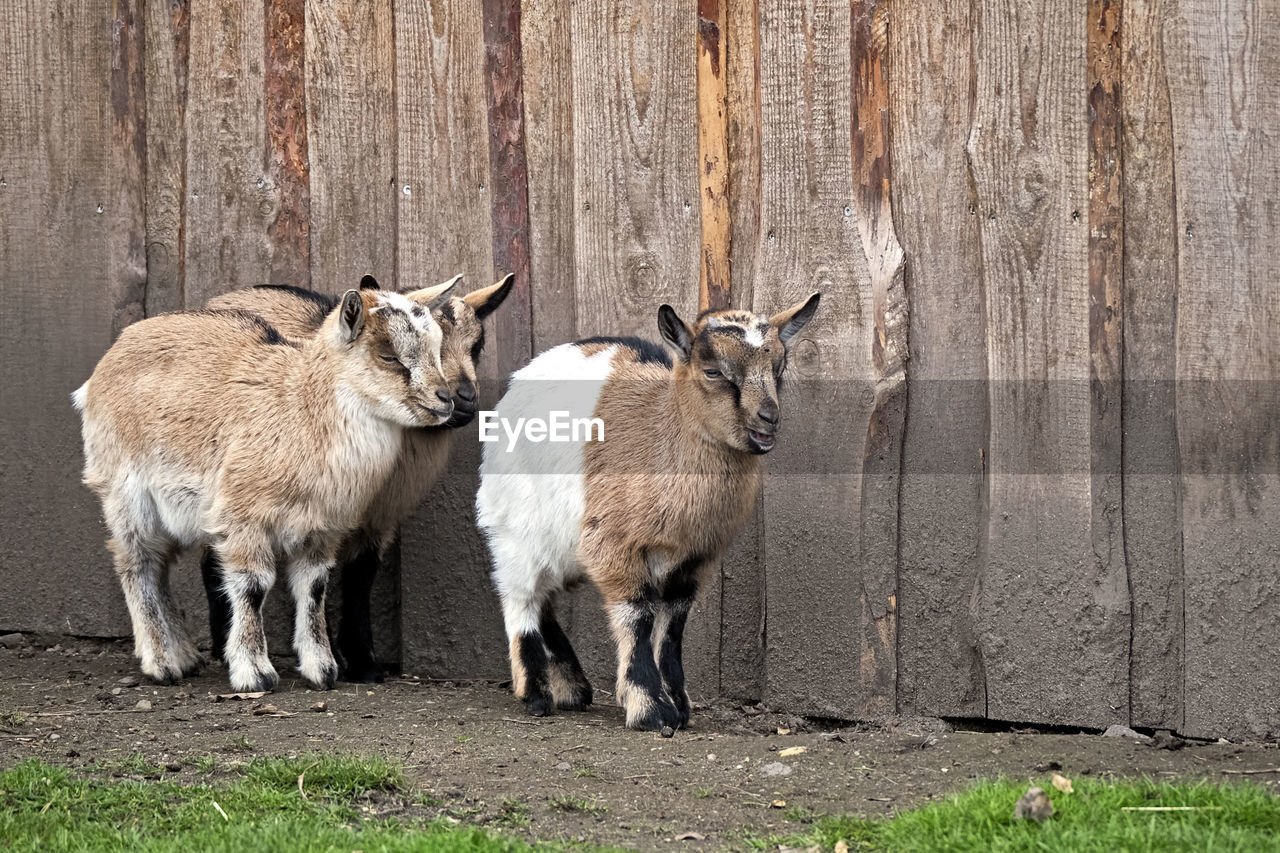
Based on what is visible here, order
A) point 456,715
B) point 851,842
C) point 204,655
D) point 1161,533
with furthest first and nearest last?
point 204,655
point 456,715
point 1161,533
point 851,842

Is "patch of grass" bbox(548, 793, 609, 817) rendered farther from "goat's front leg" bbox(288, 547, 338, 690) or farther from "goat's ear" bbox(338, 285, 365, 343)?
"goat's ear" bbox(338, 285, 365, 343)

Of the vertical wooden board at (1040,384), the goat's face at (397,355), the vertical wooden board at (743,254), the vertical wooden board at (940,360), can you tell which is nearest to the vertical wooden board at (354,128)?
the goat's face at (397,355)

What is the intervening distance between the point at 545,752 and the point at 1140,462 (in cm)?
271

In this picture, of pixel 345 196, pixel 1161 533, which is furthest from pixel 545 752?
pixel 345 196

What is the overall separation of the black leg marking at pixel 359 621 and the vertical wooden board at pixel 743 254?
5.93 feet

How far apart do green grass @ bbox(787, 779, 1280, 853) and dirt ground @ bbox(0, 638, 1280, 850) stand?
271 millimetres

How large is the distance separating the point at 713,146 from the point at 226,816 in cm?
367

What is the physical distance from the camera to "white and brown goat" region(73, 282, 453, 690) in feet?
21.9

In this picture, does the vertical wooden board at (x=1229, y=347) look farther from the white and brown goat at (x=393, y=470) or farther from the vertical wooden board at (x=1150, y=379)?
the white and brown goat at (x=393, y=470)

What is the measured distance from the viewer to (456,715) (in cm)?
623

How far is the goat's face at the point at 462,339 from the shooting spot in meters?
6.63

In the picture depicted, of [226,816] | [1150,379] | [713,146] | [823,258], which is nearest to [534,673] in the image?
[226,816]

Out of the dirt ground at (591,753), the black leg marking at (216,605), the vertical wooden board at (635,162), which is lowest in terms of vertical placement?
the dirt ground at (591,753)

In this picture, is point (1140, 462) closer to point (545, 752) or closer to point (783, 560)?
point (783, 560)
